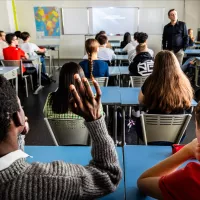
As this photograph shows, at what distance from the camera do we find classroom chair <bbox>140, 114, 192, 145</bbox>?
190 centimetres

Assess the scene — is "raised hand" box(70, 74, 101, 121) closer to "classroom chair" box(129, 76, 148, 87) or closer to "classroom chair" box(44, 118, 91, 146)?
"classroom chair" box(44, 118, 91, 146)

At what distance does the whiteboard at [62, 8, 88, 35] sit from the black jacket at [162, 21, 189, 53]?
4.46 meters

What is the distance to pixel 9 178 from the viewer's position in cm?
70

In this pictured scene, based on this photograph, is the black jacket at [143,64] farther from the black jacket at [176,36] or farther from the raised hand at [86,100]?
the raised hand at [86,100]

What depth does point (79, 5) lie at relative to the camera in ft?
29.2

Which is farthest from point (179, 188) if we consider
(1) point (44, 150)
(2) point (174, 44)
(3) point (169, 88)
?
(2) point (174, 44)

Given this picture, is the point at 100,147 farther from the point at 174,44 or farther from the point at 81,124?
the point at 174,44

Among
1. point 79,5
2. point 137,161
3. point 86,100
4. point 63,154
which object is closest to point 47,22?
point 79,5

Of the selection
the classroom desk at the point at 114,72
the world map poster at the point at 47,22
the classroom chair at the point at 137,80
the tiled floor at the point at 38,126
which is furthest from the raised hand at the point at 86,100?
the world map poster at the point at 47,22

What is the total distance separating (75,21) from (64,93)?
25.4ft

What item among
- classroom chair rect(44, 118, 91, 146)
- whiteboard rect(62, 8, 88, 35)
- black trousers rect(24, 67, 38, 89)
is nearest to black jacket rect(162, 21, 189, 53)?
black trousers rect(24, 67, 38, 89)

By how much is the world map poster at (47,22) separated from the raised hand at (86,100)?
897cm

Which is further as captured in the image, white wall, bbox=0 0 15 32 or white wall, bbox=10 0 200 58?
white wall, bbox=10 0 200 58

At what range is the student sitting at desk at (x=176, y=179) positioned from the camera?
808 mm
